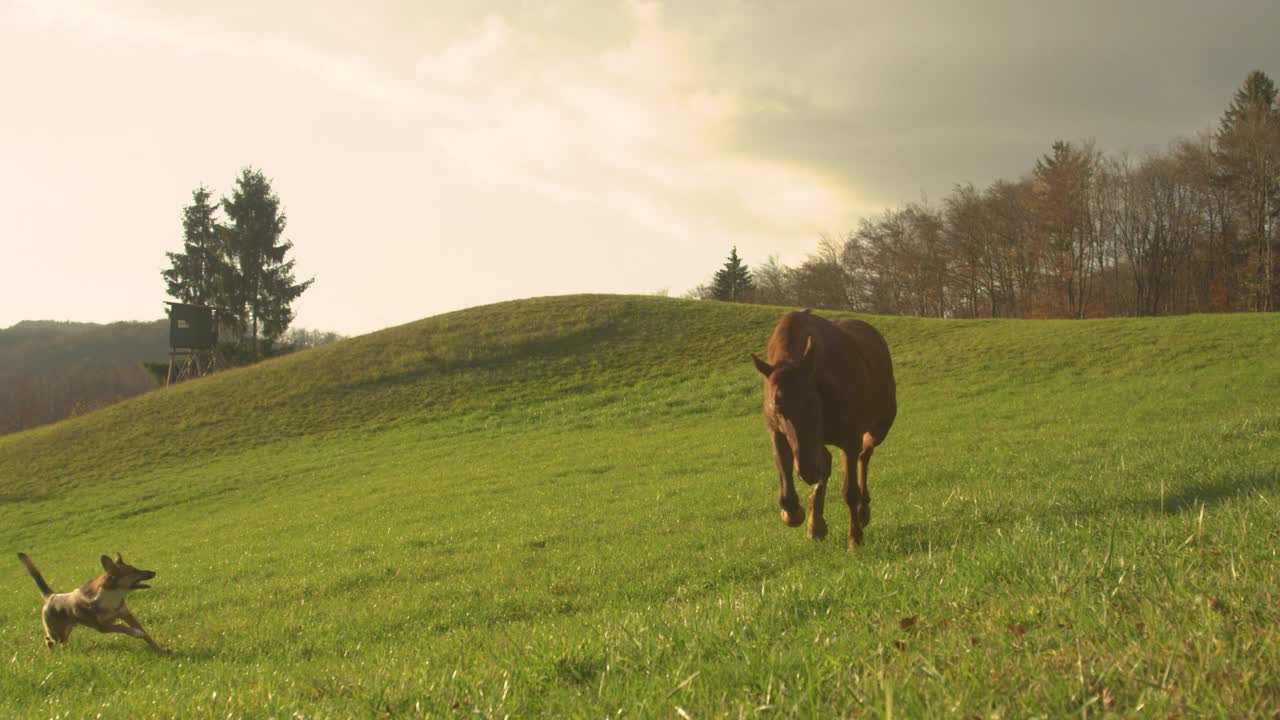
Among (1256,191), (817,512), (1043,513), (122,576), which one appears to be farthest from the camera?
(1256,191)

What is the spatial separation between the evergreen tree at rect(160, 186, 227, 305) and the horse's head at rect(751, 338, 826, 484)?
79442 mm

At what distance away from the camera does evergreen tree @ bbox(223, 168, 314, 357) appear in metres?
73.4

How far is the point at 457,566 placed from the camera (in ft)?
37.5

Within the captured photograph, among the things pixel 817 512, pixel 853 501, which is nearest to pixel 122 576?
pixel 817 512

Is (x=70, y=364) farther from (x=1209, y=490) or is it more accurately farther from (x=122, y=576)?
(x=1209, y=490)

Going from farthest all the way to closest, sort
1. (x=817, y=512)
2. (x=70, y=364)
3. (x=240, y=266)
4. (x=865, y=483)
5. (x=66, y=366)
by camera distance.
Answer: (x=70, y=364) → (x=66, y=366) → (x=240, y=266) → (x=865, y=483) → (x=817, y=512)

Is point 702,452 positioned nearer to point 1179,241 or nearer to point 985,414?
point 985,414

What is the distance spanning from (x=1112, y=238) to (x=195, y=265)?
289 feet

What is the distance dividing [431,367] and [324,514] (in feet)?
89.3

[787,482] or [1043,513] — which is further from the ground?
[787,482]

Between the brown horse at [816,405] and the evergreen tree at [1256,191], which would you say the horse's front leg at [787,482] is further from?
the evergreen tree at [1256,191]

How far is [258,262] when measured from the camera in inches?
2913

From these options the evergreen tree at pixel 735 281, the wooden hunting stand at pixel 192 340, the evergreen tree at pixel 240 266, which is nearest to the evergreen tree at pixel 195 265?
the evergreen tree at pixel 240 266

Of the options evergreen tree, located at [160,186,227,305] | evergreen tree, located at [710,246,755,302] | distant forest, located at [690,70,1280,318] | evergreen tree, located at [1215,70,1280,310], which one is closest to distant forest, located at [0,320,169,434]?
evergreen tree, located at [160,186,227,305]
